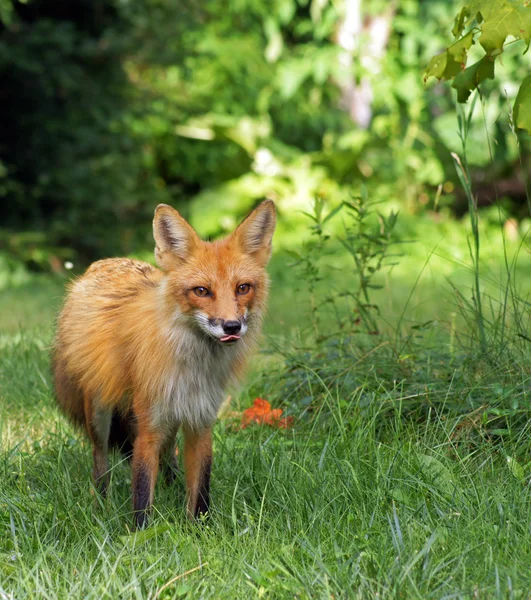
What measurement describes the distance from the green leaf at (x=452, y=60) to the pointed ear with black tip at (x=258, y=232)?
837 mm

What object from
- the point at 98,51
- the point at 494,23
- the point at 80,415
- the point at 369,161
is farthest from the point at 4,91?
the point at 494,23

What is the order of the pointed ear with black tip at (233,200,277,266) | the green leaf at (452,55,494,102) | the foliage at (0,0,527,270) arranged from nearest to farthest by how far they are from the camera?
the pointed ear with black tip at (233,200,277,266) → the green leaf at (452,55,494,102) → the foliage at (0,0,527,270)

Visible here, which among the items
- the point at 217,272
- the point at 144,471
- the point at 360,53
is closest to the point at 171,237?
the point at 217,272

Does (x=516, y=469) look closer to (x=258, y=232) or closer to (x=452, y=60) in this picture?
(x=258, y=232)

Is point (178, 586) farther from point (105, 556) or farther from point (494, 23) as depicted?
point (494, 23)

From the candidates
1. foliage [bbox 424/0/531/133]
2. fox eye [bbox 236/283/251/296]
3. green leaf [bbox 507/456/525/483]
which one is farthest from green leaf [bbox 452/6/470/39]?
green leaf [bbox 507/456/525/483]

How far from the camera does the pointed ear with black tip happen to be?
3.52 meters

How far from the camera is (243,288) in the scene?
3.36m

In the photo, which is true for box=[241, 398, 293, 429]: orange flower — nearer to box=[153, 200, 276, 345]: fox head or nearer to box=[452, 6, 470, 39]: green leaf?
box=[153, 200, 276, 345]: fox head

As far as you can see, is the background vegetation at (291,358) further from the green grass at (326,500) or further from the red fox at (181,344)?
the red fox at (181,344)

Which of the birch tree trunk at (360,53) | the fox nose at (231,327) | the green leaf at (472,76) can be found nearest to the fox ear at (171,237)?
the fox nose at (231,327)

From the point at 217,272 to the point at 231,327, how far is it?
10.0 inches

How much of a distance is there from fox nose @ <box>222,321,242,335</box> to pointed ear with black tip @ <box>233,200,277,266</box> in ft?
1.48

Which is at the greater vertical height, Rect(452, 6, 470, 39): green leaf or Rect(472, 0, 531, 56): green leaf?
Rect(452, 6, 470, 39): green leaf
